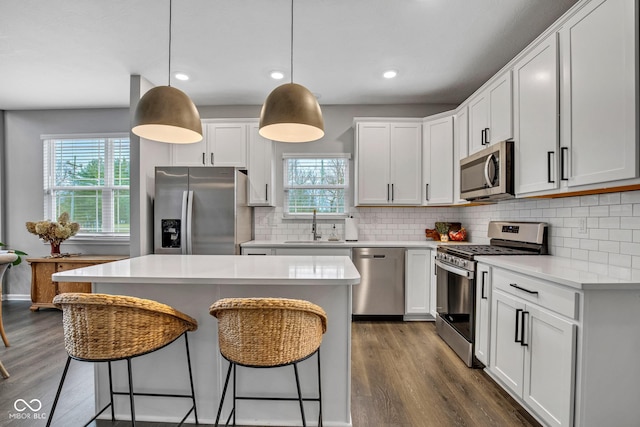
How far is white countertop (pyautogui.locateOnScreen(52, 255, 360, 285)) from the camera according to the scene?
1.56 meters

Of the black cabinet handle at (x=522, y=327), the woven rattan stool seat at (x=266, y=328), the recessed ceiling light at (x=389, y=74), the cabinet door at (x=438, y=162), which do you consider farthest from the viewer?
the cabinet door at (x=438, y=162)

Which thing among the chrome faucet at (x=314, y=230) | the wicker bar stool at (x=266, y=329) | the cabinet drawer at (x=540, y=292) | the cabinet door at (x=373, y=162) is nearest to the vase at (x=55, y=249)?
the chrome faucet at (x=314, y=230)

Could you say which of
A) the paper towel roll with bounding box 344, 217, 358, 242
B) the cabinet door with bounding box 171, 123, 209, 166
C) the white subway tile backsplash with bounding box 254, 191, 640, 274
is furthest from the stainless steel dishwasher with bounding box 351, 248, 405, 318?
the cabinet door with bounding box 171, 123, 209, 166

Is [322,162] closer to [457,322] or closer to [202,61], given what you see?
[202,61]

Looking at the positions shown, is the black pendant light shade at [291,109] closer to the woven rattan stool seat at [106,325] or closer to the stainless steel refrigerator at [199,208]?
the woven rattan stool seat at [106,325]

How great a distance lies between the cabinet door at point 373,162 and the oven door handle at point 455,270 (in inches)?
42.4

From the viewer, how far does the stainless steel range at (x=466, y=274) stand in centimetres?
253

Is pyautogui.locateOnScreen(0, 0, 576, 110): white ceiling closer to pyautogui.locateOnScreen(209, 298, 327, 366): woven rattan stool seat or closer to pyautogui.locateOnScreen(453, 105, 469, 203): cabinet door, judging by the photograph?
pyautogui.locateOnScreen(453, 105, 469, 203): cabinet door

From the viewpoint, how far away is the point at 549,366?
168 cm

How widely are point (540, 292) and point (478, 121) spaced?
187 cm

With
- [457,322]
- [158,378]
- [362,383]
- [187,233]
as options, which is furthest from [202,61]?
[457,322]

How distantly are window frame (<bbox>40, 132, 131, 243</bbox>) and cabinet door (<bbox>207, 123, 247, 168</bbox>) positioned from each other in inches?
57.3

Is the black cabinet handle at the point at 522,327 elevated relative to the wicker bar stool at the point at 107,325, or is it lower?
lower

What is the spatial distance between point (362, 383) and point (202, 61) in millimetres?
3178
